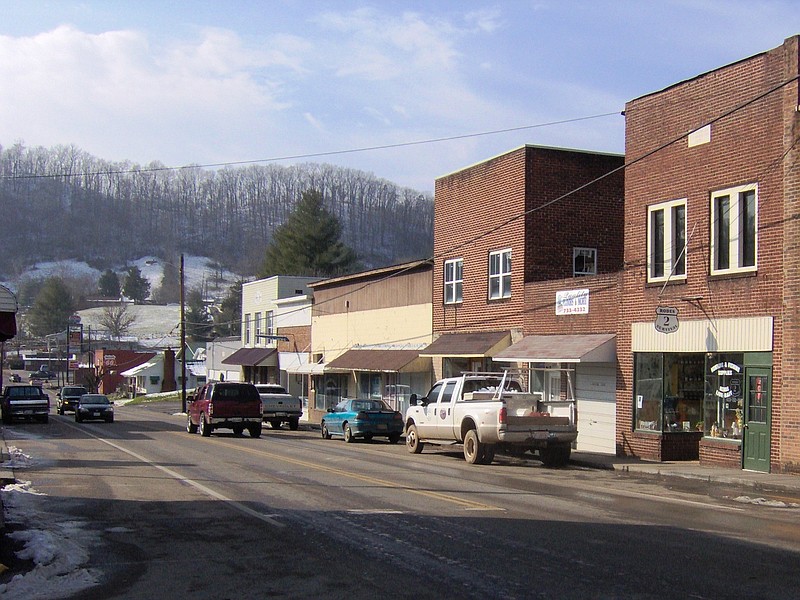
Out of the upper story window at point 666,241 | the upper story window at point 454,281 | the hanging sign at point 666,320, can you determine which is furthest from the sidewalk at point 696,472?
the upper story window at point 454,281

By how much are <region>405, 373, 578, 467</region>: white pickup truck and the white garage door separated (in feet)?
3.89

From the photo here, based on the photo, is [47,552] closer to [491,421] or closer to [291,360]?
[491,421]

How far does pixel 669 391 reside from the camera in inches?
885

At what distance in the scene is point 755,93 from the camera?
19922mm

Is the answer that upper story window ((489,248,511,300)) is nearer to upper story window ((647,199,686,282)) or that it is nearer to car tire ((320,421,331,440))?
upper story window ((647,199,686,282))

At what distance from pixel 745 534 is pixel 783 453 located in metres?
8.31

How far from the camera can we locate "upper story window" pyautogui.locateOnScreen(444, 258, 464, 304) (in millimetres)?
32781

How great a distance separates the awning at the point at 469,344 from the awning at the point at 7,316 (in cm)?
1618

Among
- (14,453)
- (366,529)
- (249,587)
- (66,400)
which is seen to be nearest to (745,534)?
(366,529)

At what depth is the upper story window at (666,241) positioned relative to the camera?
22.2m

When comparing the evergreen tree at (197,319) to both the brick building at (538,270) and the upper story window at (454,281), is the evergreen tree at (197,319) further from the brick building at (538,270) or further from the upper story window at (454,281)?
the brick building at (538,270)

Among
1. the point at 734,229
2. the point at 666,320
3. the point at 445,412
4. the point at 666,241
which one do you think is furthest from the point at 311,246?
the point at 734,229

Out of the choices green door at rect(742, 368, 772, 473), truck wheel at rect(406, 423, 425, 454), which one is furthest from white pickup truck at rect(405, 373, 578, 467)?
green door at rect(742, 368, 772, 473)

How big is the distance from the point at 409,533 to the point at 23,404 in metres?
36.2
